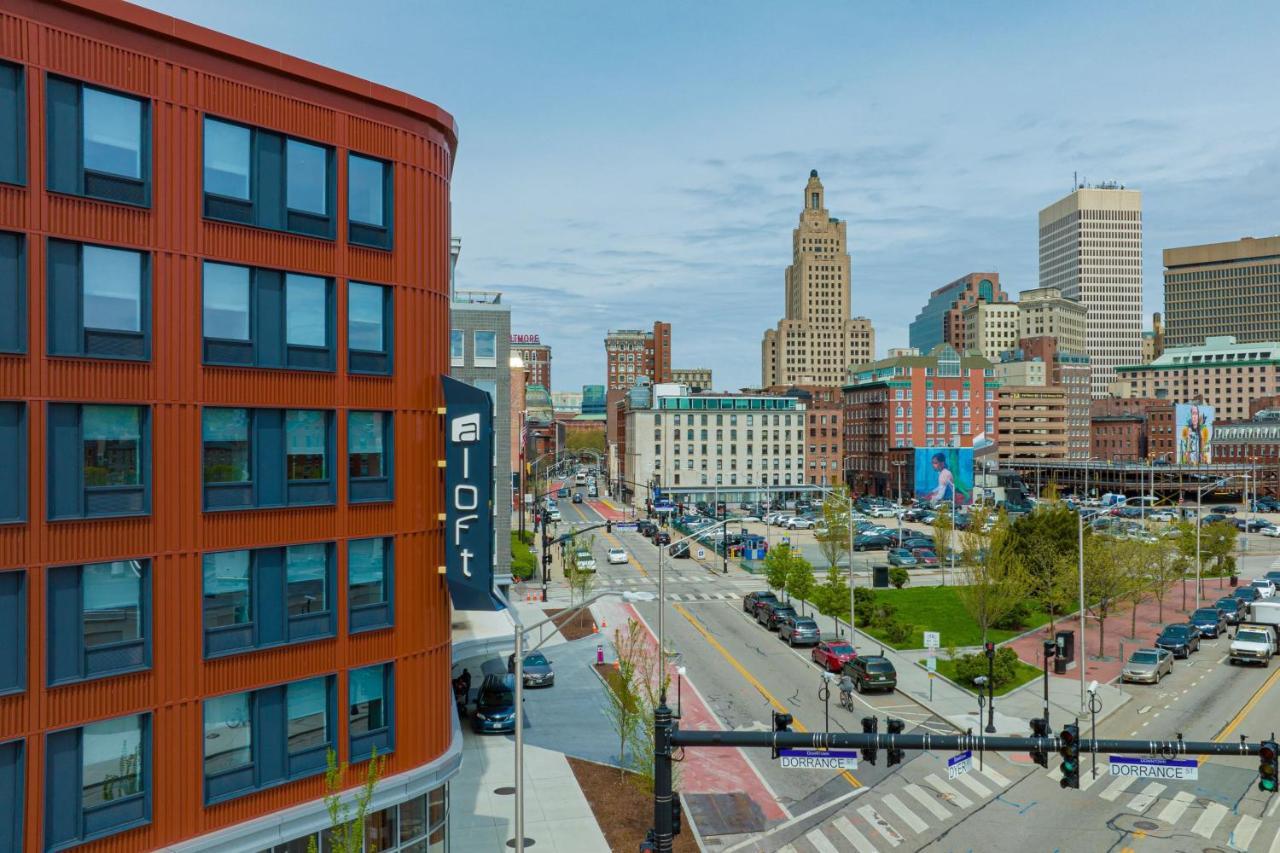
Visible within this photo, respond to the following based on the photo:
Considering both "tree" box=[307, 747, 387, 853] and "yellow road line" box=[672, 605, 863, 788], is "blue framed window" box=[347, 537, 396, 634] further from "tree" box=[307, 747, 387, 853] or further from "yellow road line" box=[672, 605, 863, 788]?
"yellow road line" box=[672, 605, 863, 788]

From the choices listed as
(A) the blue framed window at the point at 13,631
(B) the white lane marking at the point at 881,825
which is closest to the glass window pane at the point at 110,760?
(A) the blue framed window at the point at 13,631

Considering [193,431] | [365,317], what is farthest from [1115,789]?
[193,431]

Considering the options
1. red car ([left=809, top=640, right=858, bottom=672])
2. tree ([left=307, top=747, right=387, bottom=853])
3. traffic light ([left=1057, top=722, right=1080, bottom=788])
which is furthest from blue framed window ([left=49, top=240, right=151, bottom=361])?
red car ([left=809, top=640, right=858, bottom=672])

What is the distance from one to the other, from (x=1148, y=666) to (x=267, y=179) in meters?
40.9

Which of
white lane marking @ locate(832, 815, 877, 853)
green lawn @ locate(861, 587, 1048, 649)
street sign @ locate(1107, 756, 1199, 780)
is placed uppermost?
street sign @ locate(1107, 756, 1199, 780)

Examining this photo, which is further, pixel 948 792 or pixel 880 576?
pixel 880 576

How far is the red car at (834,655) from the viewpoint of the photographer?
45.2 meters

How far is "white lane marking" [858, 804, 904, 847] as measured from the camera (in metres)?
26.7

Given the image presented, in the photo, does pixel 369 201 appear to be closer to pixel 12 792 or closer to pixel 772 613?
pixel 12 792

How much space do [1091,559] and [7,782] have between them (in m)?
48.0

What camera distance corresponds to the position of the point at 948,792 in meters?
30.3

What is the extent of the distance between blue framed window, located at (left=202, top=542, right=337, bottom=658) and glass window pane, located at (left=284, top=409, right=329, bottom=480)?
1470 millimetres

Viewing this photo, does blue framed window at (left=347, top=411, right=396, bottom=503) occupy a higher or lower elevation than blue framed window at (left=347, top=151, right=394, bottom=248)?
lower

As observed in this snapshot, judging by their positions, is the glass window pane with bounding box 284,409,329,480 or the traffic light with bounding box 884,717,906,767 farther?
the traffic light with bounding box 884,717,906,767
